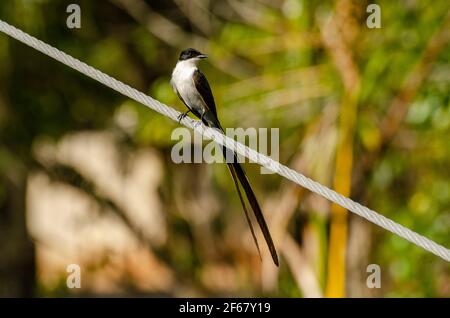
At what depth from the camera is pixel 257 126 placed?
7934mm

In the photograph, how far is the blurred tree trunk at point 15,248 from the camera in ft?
34.0

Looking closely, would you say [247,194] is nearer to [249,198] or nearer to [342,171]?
[249,198]

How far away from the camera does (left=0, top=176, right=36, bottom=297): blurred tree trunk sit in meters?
10.4

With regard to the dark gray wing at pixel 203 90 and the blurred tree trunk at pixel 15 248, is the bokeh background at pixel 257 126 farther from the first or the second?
the dark gray wing at pixel 203 90

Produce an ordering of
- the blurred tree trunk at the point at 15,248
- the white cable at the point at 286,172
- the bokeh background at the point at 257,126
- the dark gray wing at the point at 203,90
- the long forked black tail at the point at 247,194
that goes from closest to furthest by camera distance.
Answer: the white cable at the point at 286,172 → the long forked black tail at the point at 247,194 → the dark gray wing at the point at 203,90 → the bokeh background at the point at 257,126 → the blurred tree trunk at the point at 15,248

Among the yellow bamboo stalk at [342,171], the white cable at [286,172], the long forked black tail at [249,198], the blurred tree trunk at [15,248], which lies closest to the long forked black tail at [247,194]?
the long forked black tail at [249,198]

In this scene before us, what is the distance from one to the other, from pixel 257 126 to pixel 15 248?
3968 mm

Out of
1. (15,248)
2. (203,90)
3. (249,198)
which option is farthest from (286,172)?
(15,248)

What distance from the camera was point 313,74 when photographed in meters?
7.61

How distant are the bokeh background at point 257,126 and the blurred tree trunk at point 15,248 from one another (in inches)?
0.9

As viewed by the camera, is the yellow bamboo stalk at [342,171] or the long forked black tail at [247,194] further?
the yellow bamboo stalk at [342,171]

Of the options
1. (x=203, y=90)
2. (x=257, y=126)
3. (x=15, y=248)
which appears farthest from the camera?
(x=15, y=248)

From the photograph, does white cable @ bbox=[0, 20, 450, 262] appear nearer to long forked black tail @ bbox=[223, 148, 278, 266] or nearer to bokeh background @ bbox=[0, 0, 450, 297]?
long forked black tail @ bbox=[223, 148, 278, 266]

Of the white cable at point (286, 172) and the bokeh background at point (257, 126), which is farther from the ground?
the bokeh background at point (257, 126)
